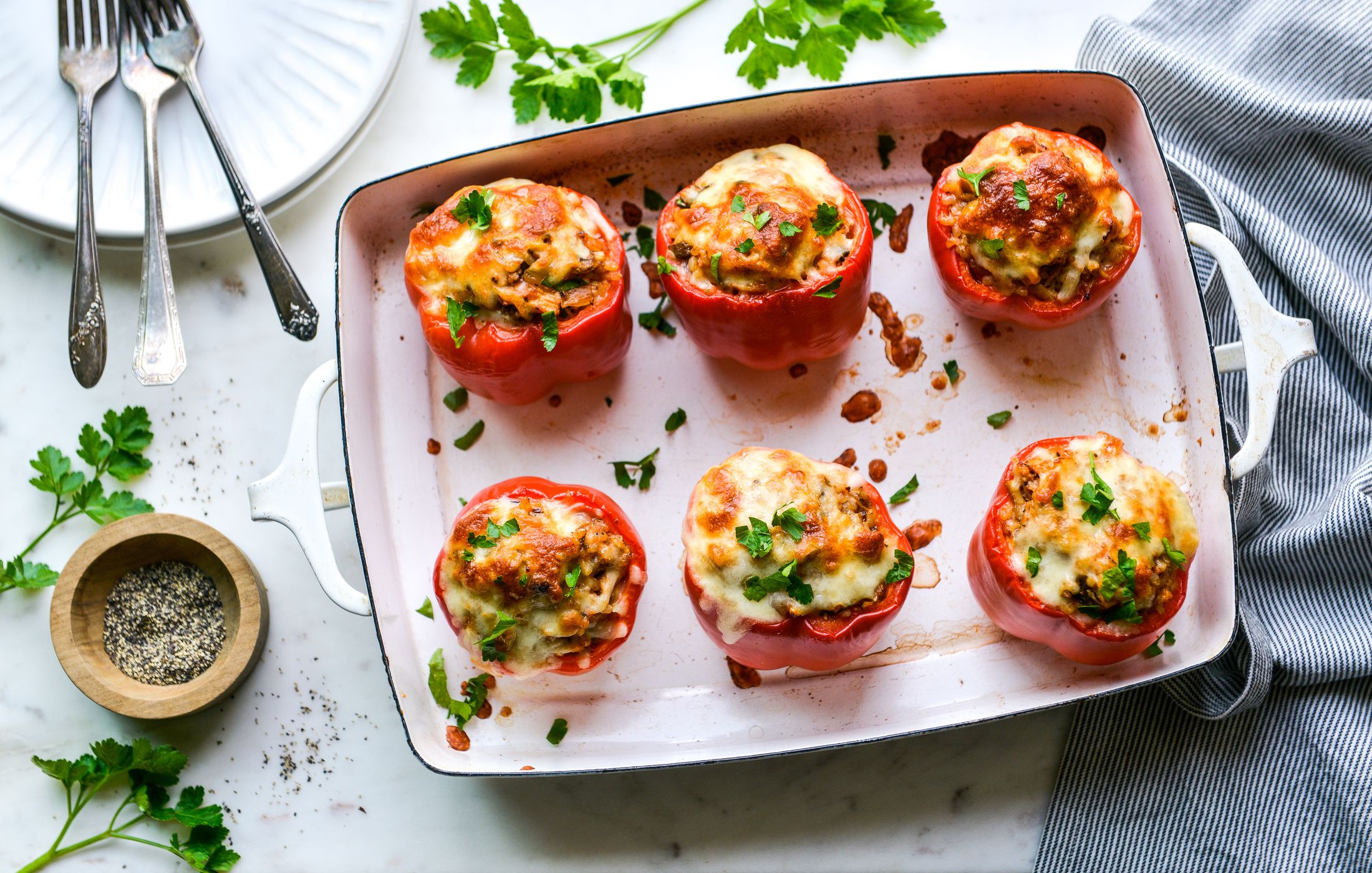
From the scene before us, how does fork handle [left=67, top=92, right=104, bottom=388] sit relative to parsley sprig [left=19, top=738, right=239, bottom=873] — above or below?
Result: above

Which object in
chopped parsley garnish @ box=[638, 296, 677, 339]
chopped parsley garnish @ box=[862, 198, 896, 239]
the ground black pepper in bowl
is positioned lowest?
the ground black pepper in bowl

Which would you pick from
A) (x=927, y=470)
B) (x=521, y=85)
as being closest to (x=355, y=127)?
(x=521, y=85)

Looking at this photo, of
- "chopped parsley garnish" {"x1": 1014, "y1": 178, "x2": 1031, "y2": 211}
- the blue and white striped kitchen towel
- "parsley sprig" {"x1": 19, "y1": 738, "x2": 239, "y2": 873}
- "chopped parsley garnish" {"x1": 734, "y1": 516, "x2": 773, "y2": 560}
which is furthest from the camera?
"parsley sprig" {"x1": 19, "y1": 738, "x2": 239, "y2": 873}

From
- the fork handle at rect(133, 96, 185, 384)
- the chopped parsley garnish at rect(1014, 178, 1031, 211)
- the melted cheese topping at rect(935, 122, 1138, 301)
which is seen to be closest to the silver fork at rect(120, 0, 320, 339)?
the fork handle at rect(133, 96, 185, 384)

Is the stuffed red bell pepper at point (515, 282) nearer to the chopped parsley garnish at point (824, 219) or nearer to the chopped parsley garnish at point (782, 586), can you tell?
the chopped parsley garnish at point (824, 219)

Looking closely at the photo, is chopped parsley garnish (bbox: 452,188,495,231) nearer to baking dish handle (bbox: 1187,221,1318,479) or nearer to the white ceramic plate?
the white ceramic plate

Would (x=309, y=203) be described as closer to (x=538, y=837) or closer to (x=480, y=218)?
(x=480, y=218)

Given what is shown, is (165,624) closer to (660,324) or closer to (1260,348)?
(660,324)
